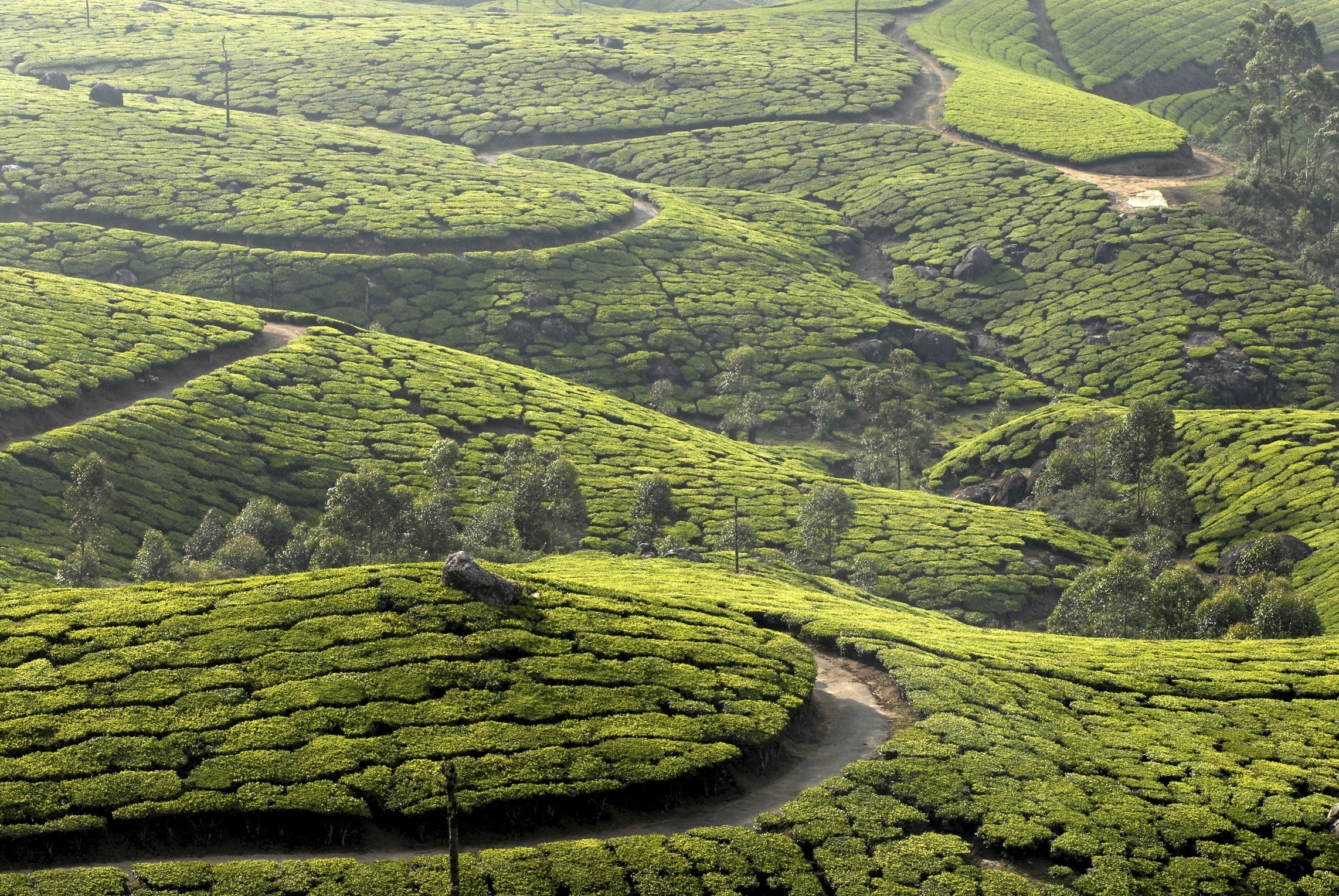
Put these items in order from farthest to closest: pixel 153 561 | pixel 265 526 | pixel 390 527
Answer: pixel 265 526, pixel 390 527, pixel 153 561

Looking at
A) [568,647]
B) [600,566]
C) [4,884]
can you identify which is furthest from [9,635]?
[600,566]

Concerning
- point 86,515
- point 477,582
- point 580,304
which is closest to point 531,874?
point 477,582

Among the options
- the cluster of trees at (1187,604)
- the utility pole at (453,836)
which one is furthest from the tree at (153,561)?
the cluster of trees at (1187,604)

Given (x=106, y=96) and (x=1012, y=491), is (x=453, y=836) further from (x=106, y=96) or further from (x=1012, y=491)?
(x=106, y=96)

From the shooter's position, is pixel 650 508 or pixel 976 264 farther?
pixel 976 264

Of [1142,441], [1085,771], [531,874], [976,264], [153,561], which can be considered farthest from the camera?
[976,264]

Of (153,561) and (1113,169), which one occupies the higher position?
(1113,169)

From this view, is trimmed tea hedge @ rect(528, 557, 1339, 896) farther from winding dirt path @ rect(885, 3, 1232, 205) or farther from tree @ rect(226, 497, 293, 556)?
winding dirt path @ rect(885, 3, 1232, 205)
